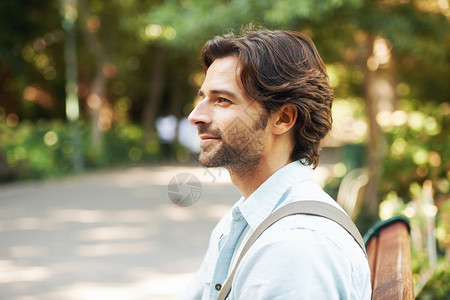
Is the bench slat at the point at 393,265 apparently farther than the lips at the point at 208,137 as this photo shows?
No

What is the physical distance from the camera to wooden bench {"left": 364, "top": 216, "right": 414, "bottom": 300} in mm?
1719

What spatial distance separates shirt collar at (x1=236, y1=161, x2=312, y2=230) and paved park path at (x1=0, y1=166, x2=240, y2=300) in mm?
322

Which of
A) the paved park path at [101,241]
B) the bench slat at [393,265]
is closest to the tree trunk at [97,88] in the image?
the paved park path at [101,241]

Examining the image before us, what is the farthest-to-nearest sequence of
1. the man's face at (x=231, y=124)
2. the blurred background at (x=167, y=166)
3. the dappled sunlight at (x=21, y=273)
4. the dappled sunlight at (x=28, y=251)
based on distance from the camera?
the dappled sunlight at (x=28, y=251) → the dappled sunlight at (x=21, y=273) → the blurred background at (x=167, y=166) → the man's face at (x=231, y=124)

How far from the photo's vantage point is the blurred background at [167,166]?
19.3 feet

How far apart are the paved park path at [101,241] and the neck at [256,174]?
220mm

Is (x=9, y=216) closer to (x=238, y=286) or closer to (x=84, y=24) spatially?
(x=238, y=286)

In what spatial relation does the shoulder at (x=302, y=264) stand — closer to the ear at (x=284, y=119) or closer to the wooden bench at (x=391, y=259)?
the wooden bench at (x=391, y=259)

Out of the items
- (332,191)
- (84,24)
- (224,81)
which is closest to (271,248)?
(224,81)

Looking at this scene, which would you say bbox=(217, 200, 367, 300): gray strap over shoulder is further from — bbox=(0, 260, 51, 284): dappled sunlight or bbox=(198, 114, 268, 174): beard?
bbox=(0, 260, 51, 284): dappled sunlight

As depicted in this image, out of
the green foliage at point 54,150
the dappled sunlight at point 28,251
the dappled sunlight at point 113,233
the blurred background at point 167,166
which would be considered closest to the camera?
the blurred background at point 167,166

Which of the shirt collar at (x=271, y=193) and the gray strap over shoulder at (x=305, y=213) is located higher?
the shirt collar at (x=271, y=193)

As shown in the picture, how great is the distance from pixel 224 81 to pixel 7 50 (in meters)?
19.3

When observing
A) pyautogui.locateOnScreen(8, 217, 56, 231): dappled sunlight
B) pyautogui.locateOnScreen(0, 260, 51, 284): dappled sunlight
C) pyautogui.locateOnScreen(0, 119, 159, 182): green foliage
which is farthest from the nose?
pyautogui.locateOnScreen(0, 119, 159, 182): green foliage
